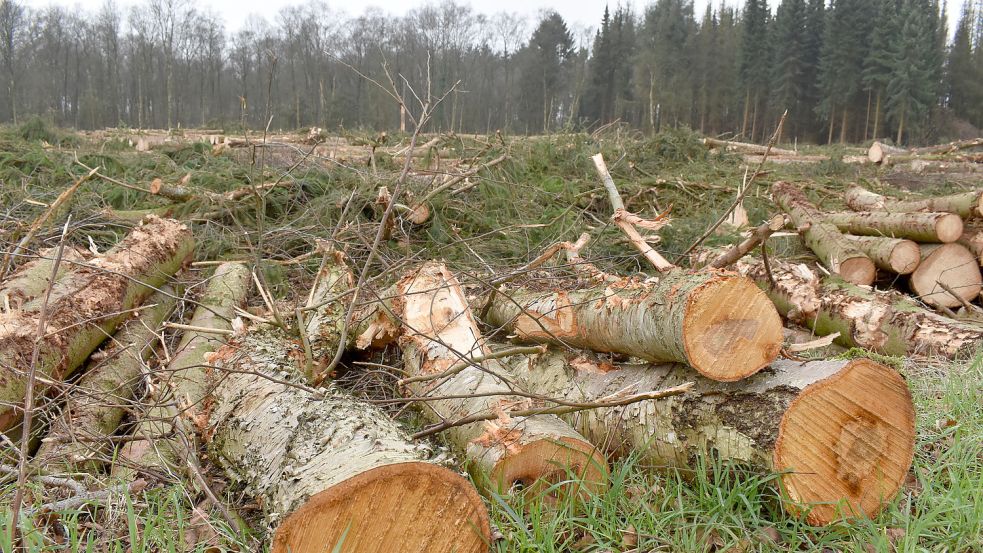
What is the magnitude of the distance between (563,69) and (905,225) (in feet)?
129

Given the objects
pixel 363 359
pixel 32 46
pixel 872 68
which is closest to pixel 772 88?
pixel 872 68

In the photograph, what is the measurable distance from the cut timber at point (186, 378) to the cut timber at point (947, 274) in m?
5.76

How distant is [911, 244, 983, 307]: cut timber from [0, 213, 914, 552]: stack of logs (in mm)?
4063

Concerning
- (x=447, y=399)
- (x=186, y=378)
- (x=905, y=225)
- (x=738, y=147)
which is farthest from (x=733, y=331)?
(x=738, y=147)

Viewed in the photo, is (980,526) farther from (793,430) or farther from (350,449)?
(350,449)

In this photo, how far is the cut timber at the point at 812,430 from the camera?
79.2 inches

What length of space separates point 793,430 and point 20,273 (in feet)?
14.2

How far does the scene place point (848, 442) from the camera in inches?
81.7

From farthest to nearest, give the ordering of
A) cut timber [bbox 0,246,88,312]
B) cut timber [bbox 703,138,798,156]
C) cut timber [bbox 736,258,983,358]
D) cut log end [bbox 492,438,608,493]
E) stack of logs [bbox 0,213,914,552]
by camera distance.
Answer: cut timber [bbox 703,138,798,156] < cut timber [bbox 736,258,983,358] < cut timber [bbox 0,246,88,312] < cut log end [bbox 492,438,608,493] < stack of logs [bbox 0,213,914,552]

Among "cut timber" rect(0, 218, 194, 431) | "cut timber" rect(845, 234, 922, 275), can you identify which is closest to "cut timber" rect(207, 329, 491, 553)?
"cut timber" rect(0, 218, 194, 431)

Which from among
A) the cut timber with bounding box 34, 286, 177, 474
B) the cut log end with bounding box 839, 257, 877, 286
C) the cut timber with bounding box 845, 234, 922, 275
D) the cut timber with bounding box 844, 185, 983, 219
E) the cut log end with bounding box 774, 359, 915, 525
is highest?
the cut timber with bounding box 844, 185, 983, 219

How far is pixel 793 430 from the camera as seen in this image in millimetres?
2008

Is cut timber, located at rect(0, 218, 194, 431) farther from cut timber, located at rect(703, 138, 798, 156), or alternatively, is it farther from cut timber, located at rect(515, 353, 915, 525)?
cut timber, located at rect(703, 138, 798, 156)

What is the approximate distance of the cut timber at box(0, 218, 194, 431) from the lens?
9.75ft
